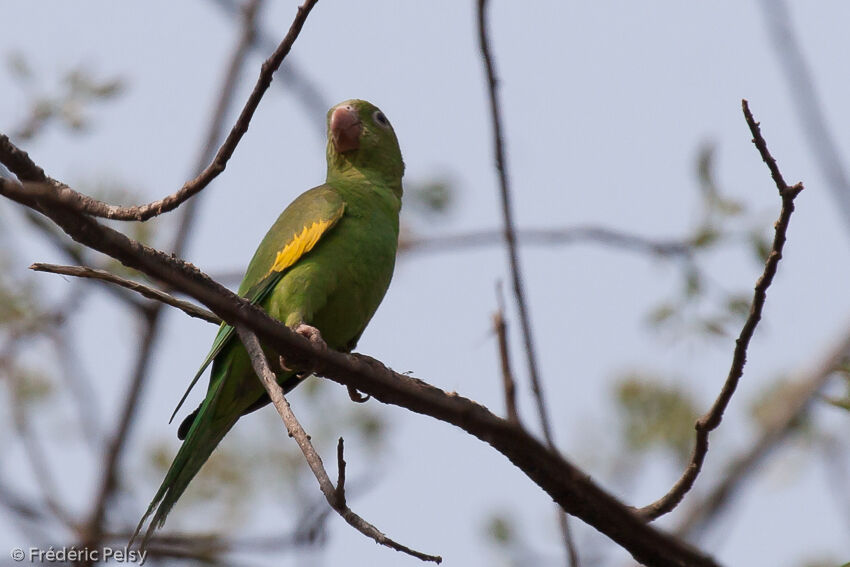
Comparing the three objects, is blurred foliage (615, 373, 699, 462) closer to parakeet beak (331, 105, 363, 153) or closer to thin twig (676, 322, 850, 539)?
thin twig (676, 322, 850, 539)

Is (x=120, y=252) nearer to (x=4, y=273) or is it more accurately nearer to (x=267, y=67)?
(x=267, y=67)

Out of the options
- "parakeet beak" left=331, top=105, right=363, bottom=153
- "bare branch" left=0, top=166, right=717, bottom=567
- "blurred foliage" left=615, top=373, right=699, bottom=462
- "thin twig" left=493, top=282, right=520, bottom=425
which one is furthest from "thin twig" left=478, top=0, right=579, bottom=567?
"blurred foliage" left=615, top=373, right=699, bottom=462

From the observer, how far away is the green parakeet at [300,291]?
4.12m

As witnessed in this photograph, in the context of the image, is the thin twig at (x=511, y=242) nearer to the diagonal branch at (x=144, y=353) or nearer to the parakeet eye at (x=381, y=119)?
the diagonal branch at (x=144, y=353)

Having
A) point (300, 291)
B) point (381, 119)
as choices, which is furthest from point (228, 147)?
point (381, 119)

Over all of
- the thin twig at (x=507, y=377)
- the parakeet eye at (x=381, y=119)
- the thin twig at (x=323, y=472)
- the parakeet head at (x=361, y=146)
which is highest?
the parakeet eye at (x=381, y=119)

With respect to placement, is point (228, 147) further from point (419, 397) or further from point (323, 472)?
point (419, 397)

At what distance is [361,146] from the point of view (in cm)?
525

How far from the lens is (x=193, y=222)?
613 cm

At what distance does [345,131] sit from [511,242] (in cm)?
286

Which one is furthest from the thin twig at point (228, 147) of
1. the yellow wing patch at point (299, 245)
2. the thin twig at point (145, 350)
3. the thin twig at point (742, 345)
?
the thin twig at point (145, 350)

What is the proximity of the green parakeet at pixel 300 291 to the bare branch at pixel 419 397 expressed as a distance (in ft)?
2.74

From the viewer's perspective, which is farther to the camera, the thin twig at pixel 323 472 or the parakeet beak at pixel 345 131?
the parakeet beak at pixel 345 131

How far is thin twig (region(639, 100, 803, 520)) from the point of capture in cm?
236
